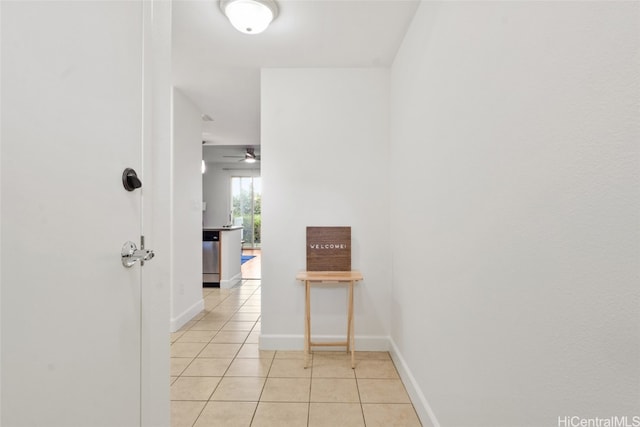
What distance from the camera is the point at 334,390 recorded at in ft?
7.48

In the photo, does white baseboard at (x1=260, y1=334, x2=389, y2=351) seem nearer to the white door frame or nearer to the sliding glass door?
the white door frame

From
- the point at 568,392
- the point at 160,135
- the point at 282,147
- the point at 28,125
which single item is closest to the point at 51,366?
the point at 28,125

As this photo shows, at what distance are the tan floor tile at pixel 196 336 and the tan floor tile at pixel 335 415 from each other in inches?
65.1

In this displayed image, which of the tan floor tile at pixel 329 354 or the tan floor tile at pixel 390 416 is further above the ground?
the tan floor tile at pixel 390 416

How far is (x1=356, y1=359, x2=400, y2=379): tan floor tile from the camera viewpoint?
250 cm

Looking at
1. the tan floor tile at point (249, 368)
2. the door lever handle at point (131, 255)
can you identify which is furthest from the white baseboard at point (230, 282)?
the door lever handle at point (131, 255)

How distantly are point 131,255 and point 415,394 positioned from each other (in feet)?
6.38

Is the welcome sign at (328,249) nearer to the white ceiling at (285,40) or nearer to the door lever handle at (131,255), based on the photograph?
the white ceiling at (285,40)

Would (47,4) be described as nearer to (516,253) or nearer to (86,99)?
(86,99)

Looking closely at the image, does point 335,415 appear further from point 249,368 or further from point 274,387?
point 249,368

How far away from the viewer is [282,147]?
119 inches

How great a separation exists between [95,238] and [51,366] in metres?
0.31

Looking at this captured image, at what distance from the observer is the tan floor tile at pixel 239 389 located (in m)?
2.20

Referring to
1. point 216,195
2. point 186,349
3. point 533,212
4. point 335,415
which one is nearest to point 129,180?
point 533,212
